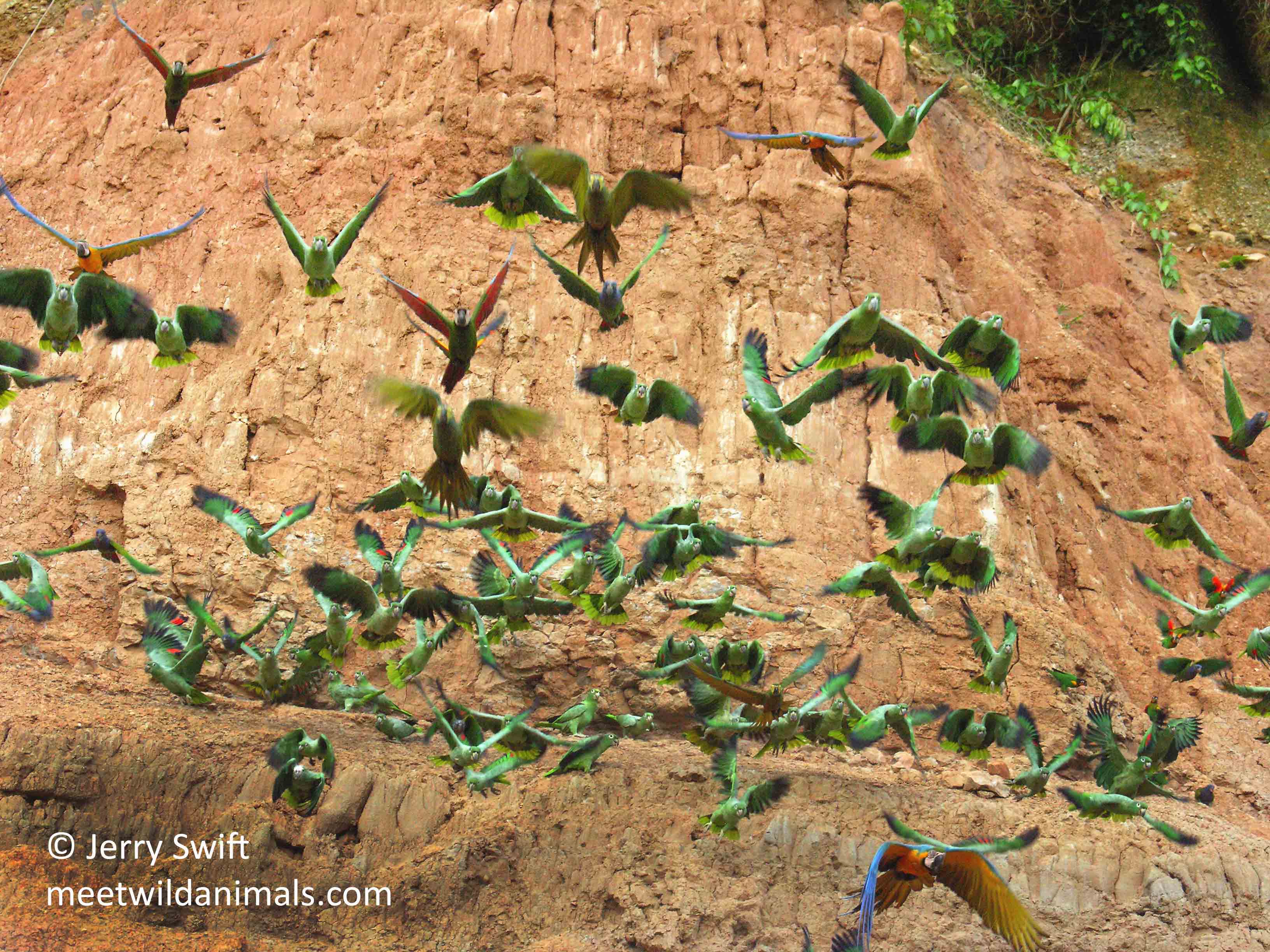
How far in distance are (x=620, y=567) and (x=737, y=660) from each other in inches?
47.4

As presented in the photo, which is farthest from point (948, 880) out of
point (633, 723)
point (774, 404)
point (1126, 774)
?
point (633, 723)

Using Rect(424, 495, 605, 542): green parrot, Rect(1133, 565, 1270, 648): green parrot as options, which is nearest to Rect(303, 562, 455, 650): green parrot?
Rect(424, 495, 605, 542): green parrot

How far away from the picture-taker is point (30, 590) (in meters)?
9.83

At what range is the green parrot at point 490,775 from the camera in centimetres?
958

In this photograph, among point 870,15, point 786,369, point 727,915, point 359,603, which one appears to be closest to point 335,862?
point 359,603

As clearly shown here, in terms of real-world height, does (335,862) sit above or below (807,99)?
below

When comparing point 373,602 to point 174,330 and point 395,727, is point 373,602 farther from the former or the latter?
point 174,330

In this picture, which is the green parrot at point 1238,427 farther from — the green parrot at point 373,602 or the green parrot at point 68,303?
the green parrot at point 68,303

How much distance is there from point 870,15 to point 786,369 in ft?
16.6

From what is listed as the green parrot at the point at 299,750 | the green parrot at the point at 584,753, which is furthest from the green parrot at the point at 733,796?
the green parrot at the point at 299,750

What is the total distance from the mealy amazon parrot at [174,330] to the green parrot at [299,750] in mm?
2917

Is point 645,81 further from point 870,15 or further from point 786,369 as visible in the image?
point 786,369

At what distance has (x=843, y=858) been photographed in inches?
378

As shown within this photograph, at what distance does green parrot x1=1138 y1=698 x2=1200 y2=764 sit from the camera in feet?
31.3
